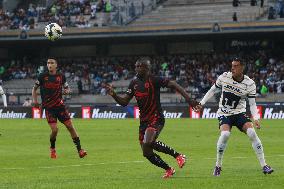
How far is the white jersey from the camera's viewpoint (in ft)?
52.1

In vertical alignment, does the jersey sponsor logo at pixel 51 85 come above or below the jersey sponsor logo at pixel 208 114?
above

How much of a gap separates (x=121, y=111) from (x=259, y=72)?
11990mm

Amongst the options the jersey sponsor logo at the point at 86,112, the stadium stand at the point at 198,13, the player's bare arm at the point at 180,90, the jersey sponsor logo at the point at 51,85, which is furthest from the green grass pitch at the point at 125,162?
the stadium stand at the point at 198,13

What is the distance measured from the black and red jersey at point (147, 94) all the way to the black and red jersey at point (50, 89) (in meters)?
5.79

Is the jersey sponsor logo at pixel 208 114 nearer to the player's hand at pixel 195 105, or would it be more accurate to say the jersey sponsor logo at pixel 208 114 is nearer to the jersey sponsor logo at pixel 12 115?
the jersey sponsor logo at pixel 12 115

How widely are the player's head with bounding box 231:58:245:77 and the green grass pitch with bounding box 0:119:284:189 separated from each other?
2.04 meters

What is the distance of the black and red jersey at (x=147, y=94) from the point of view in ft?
50.6

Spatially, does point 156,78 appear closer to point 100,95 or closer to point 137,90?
point 137,90

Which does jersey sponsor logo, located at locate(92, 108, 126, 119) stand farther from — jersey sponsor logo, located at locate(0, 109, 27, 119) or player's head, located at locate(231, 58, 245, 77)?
player's head, located at locate(231, 58, 245, 77)

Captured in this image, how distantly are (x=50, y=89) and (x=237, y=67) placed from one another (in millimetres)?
6807

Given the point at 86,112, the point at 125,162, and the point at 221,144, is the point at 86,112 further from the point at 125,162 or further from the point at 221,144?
the point at 221,144

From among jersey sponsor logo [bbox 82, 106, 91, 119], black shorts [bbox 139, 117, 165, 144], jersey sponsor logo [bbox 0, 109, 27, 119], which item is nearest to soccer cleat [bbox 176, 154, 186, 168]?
black shorts [bbox 139, 117, 165, 144]

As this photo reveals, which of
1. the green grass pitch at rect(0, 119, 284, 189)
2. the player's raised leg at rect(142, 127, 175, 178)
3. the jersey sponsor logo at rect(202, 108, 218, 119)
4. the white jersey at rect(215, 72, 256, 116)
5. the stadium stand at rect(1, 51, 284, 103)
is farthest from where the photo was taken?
the stadium stand at rect(1, 51, 284, 103)

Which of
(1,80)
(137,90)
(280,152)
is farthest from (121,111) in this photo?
(137,90)
